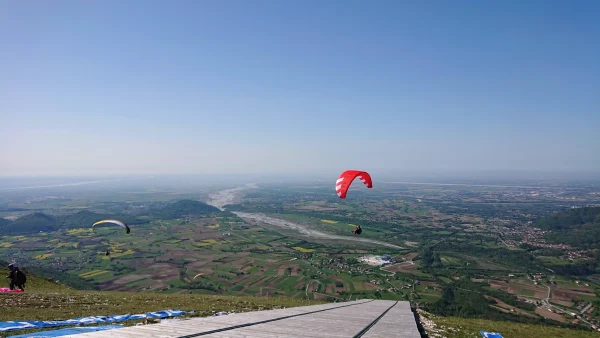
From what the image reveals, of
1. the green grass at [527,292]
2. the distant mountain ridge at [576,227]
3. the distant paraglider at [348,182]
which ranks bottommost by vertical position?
the green grass at [527,292]

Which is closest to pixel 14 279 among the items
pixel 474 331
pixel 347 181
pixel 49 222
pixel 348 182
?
pixel 348 182

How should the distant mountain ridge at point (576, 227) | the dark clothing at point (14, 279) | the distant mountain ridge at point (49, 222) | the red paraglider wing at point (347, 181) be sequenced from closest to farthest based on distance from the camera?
the dark clothing at point (14, 279)
the red paraglider wing at point (347, 181)
the distant mountain ridge at point (576, 227)
the distant mountain ridge at point (49, 222)

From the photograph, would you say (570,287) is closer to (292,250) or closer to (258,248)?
(292,250)

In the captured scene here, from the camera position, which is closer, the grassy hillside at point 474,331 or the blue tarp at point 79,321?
the blue tarp at point 79,321

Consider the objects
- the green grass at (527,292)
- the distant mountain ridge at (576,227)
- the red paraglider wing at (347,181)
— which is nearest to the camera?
the red paraglider wing at (347,181)

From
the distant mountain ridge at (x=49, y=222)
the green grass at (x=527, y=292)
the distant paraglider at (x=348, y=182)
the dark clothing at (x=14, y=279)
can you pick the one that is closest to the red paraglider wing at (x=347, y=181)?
the distant paraglider at (x=348, y=182)

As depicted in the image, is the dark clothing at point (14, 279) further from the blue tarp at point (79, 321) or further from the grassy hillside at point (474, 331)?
the grassy hillside at point (474, 331)

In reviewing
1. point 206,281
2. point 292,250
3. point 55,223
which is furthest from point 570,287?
point 55,223

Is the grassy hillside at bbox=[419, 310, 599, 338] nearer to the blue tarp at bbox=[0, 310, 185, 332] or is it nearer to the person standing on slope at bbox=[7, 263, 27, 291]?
the blue tarp at bbox=[0, 310, 185, 332]

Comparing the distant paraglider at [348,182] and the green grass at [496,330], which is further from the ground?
the distant paraglider at [348,182]

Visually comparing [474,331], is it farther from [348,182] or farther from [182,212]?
[182,212]

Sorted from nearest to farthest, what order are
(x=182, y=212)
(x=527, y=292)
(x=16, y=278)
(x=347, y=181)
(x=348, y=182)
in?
1. (x=16, y=278)
2. (x=348, y=182)
3. (x=347, y=181)
4. (x=527, y=292)
5. (x=182, y=212)
